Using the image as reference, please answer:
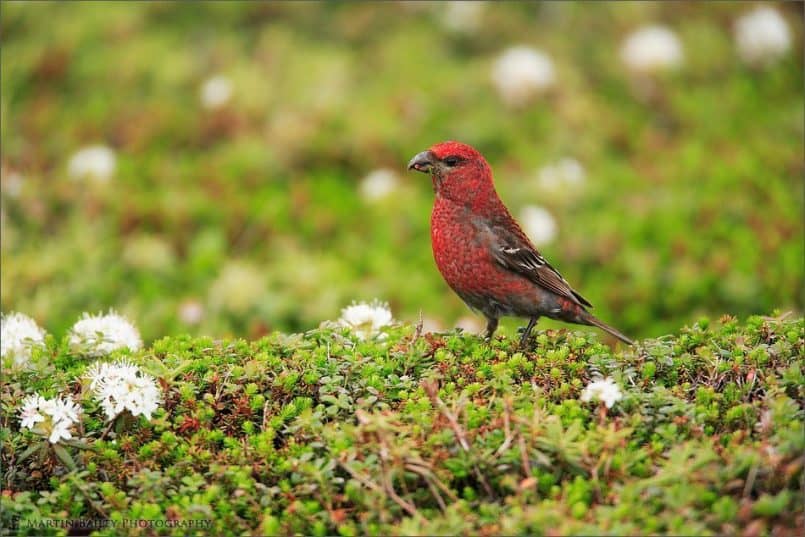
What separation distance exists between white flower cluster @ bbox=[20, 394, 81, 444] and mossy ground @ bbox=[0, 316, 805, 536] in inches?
4.3

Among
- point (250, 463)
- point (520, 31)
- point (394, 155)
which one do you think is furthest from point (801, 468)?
point (520, 31)

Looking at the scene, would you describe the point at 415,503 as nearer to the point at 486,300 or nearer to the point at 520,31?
the point at 486,300

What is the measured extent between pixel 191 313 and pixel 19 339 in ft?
8.19

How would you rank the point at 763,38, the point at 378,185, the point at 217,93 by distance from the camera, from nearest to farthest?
the point at 378,185 < the point at 217,93 < the point at 763,38

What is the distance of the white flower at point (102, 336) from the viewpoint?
410 cm

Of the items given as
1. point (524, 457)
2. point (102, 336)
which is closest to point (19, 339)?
point (102, 336)

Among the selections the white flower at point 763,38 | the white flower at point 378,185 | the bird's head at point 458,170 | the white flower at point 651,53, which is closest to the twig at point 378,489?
the bird's head at point 458,170

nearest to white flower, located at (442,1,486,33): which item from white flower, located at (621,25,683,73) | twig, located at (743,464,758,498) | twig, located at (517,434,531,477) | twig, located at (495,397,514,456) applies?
white flower, located at (621,25,683,73)

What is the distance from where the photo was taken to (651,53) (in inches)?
374

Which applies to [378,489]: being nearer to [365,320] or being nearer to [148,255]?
[365,320]

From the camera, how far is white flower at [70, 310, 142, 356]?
4.10 m

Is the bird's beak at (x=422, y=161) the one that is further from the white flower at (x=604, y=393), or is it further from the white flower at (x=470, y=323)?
the white flower at (x=470, y=323)

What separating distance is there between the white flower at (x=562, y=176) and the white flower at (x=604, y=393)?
4805mm

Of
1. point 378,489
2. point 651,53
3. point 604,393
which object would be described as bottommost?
point 378,489
